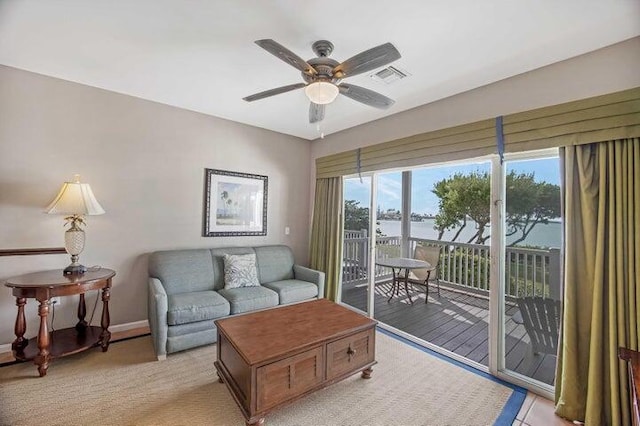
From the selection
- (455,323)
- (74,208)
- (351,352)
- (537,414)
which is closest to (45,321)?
(74,208)

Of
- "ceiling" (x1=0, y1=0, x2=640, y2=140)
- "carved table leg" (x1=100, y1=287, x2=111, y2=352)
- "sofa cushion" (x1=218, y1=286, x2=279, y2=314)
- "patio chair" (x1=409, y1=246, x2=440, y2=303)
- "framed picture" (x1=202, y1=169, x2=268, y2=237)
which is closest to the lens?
"ceiling" (x1=0, y1=0, x2=640, y2=140)

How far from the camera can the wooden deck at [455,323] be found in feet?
7.49

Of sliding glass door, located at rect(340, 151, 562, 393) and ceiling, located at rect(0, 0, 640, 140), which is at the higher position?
ceiling, located at rect(0, 0, 640, 140)

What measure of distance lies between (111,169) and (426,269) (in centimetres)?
431

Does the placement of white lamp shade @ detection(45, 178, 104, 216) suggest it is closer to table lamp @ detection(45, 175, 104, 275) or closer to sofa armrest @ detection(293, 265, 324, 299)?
table lamp @ detection(45, 175, 104, 275)

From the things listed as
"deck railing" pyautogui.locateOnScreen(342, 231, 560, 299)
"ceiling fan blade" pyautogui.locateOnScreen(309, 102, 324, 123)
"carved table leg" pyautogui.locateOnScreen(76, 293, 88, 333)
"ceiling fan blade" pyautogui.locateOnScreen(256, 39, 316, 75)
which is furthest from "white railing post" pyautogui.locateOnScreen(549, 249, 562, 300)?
"carved table leg" pyautogui.locateOnScreen(76, 293, 88, 333)

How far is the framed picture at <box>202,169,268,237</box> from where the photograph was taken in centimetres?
346

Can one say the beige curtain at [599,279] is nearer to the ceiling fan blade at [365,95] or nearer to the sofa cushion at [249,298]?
the ceiling fan blade at [365,95]

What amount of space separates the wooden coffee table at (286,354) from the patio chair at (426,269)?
232cm

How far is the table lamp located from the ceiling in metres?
1.09

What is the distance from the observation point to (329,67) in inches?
68.9

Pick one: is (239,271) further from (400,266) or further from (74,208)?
(400,266)

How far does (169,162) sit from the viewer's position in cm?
320

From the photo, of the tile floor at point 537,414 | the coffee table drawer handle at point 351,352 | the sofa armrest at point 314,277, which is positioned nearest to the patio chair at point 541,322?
the tile floor at point 537,414
